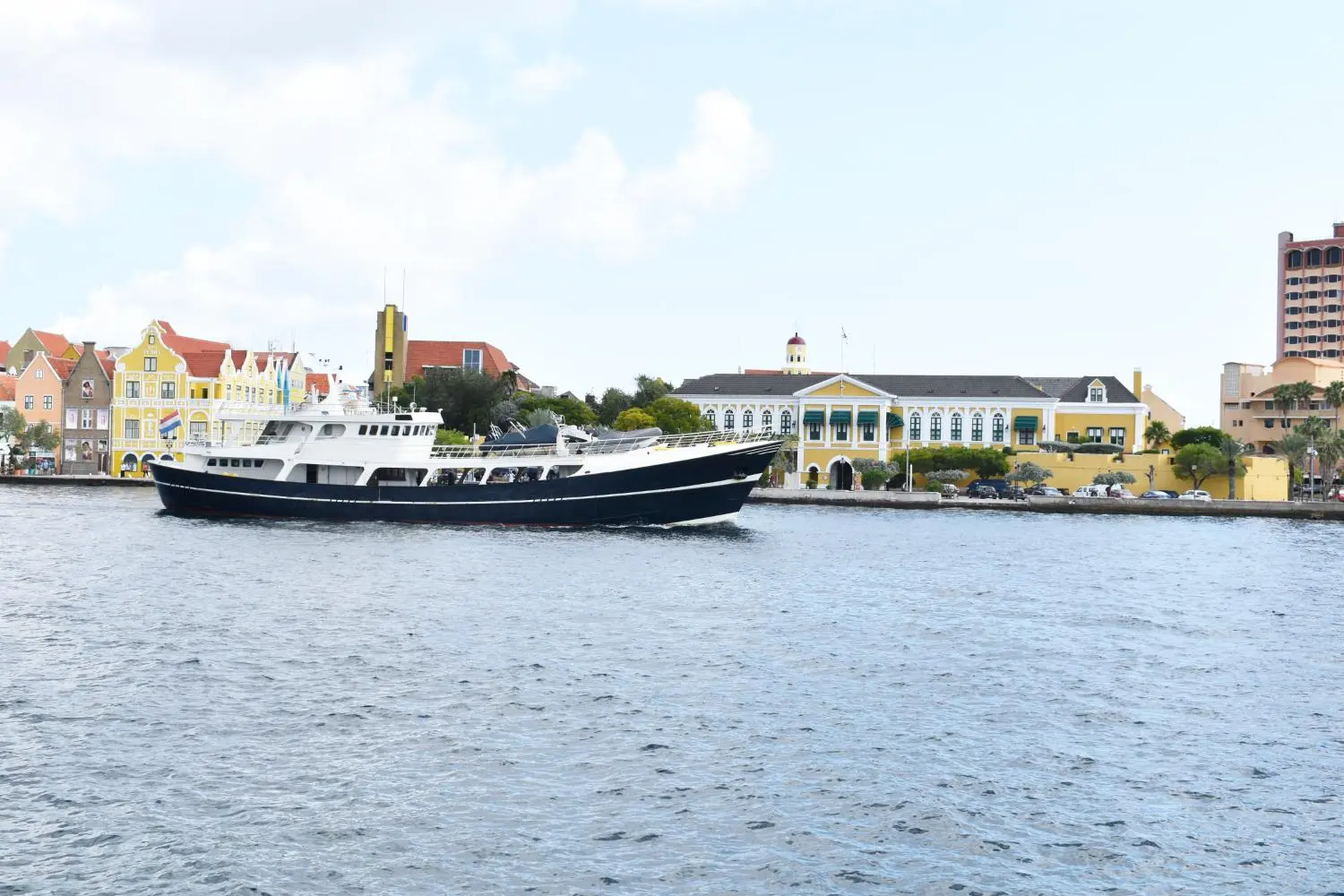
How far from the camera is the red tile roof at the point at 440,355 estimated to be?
414 ft

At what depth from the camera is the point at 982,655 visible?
30.8m

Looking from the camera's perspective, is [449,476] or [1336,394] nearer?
[449,476]

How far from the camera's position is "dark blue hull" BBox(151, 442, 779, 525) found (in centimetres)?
6278

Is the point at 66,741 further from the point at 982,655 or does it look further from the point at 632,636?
the point at 982,655

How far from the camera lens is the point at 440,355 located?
418 ft

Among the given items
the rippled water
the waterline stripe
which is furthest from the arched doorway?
the rippled water

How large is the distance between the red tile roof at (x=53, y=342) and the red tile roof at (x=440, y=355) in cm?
3518

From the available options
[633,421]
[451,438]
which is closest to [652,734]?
[451,438]

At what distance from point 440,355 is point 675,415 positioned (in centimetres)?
3142

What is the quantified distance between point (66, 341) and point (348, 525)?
84714 millimetres

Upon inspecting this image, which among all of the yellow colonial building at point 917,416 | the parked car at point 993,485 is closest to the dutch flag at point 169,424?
the yellow colonial building at point 917,416

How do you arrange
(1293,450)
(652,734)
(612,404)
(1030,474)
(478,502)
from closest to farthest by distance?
1. (652,734)
2. (478,502)
3. (1030,474)
4. (1293,450)
5. (612,404)

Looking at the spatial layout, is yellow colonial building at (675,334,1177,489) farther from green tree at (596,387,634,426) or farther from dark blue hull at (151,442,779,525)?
dark blue hull at (151,442,779,525)

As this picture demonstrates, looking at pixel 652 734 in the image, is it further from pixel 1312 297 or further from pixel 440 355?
pixel 1312 297
